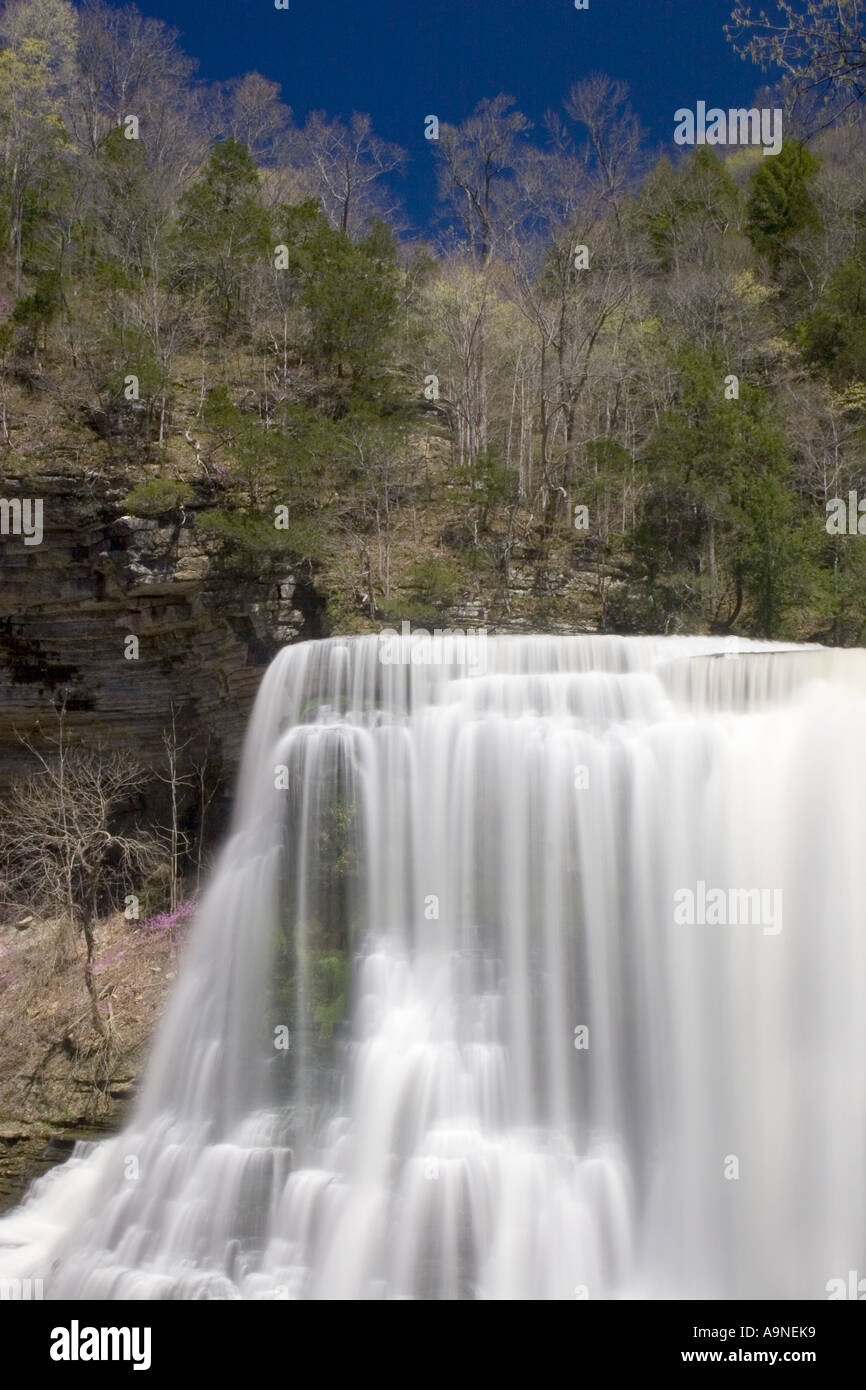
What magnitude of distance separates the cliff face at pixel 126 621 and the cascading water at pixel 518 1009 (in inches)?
175

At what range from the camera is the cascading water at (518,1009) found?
11.0 m

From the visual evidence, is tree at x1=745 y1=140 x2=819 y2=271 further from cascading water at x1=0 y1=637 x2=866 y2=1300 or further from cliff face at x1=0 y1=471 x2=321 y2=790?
cascading water at x1=0 y1=637 x2=866 y2=1300

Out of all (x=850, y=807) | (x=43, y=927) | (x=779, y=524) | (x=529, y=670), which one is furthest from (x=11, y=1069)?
(x=779, y=524)

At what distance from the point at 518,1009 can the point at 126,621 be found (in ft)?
35.2

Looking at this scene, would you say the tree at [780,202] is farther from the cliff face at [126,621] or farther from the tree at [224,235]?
the cliff face at [126,621]

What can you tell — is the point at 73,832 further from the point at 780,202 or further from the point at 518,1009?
the point at 780,202

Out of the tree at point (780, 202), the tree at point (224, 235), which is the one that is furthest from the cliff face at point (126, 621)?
the tree at point (780, 202)

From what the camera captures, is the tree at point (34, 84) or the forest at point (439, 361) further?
the tree at point (34, 84)

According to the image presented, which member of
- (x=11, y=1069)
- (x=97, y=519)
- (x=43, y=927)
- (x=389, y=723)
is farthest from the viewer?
(x=43, y=927)

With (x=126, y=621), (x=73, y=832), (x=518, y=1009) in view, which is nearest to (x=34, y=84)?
(x=126, y=621)

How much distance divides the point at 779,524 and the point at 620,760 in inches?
370

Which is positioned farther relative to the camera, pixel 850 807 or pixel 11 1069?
pixel 11 1069

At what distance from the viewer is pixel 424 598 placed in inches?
803

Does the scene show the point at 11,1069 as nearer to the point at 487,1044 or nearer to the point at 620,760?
the point at 487,1044
